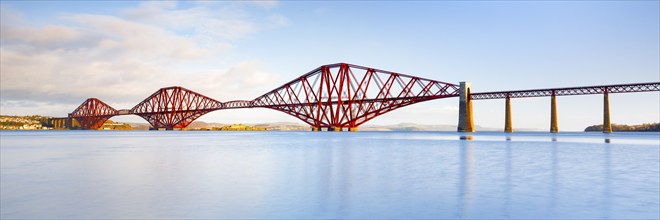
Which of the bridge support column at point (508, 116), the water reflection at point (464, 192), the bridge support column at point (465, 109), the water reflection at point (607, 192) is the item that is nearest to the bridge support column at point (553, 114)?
the bridge support column at point (508, 116)

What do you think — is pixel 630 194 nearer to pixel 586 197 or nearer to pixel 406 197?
pixel 586 197

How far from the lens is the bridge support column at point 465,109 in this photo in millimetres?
102062

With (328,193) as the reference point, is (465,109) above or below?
above

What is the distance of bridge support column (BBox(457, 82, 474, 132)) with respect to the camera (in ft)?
335

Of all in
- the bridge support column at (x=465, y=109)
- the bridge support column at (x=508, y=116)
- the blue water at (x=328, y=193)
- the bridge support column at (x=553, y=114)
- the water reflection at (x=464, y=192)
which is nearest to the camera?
the blue water at (x=328, y=193)

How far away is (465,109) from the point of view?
335ft

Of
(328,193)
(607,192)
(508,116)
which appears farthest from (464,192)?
(508,116)

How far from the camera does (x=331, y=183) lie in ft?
44.8

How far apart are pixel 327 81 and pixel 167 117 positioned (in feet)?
248

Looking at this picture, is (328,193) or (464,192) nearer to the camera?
(328,193)

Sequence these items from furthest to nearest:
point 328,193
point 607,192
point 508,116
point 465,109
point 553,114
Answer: point 508,116, point 465,109, point 553,114, point 607,192, point 328,193

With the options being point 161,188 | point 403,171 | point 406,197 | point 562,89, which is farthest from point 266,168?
point 562,89

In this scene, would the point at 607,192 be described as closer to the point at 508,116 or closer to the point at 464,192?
the point at 464,192

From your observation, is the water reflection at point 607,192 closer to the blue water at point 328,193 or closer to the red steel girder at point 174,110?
the blue water at point 328,193
